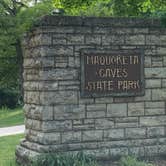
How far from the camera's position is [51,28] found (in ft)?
31.7

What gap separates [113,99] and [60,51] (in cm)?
137

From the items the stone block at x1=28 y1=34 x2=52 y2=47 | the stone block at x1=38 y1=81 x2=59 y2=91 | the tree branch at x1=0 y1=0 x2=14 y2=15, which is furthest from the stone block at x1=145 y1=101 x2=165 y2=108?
the tree branch at x1=0 y1=0 x2=14 y2=15

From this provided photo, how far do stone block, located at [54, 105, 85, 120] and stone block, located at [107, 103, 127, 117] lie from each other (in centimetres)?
53

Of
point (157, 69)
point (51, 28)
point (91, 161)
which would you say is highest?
point (51, 28)

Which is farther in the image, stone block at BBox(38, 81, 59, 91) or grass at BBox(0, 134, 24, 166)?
grass at BBox(0, 134, 24, 166)

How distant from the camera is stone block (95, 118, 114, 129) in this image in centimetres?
994

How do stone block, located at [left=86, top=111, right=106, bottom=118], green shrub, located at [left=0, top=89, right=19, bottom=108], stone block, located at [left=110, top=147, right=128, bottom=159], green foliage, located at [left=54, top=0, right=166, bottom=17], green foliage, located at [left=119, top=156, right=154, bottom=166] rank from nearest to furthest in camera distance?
green foliage, located at [left=119, top=156, right=154, bottom=166], stone block, located at [left=86, top=111, right=106, bottom=118], stone block, located at [left=110, top=147, right=128, bottom=159], green foliage, located at [left=54, top=0, right=166, bottom=17], green shrub, located at [left=0, top=89, right=19, bottom=108]

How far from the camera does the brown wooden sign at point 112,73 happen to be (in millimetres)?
9875

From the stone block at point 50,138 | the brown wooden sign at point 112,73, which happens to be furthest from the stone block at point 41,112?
the brown wooden sign at point 112,73

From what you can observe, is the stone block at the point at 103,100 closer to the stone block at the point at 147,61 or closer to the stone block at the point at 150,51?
the stone block at the point at 147,61

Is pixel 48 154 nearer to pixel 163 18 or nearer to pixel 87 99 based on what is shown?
pixel 87 99

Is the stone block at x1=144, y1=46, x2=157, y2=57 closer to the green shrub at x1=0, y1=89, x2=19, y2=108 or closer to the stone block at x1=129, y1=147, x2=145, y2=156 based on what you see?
the stone block at x1=129, y1=147, x2=145, y2=156

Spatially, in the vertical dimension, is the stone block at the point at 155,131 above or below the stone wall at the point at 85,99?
below

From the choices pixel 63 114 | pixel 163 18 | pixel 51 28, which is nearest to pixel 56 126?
pixel 63 114
